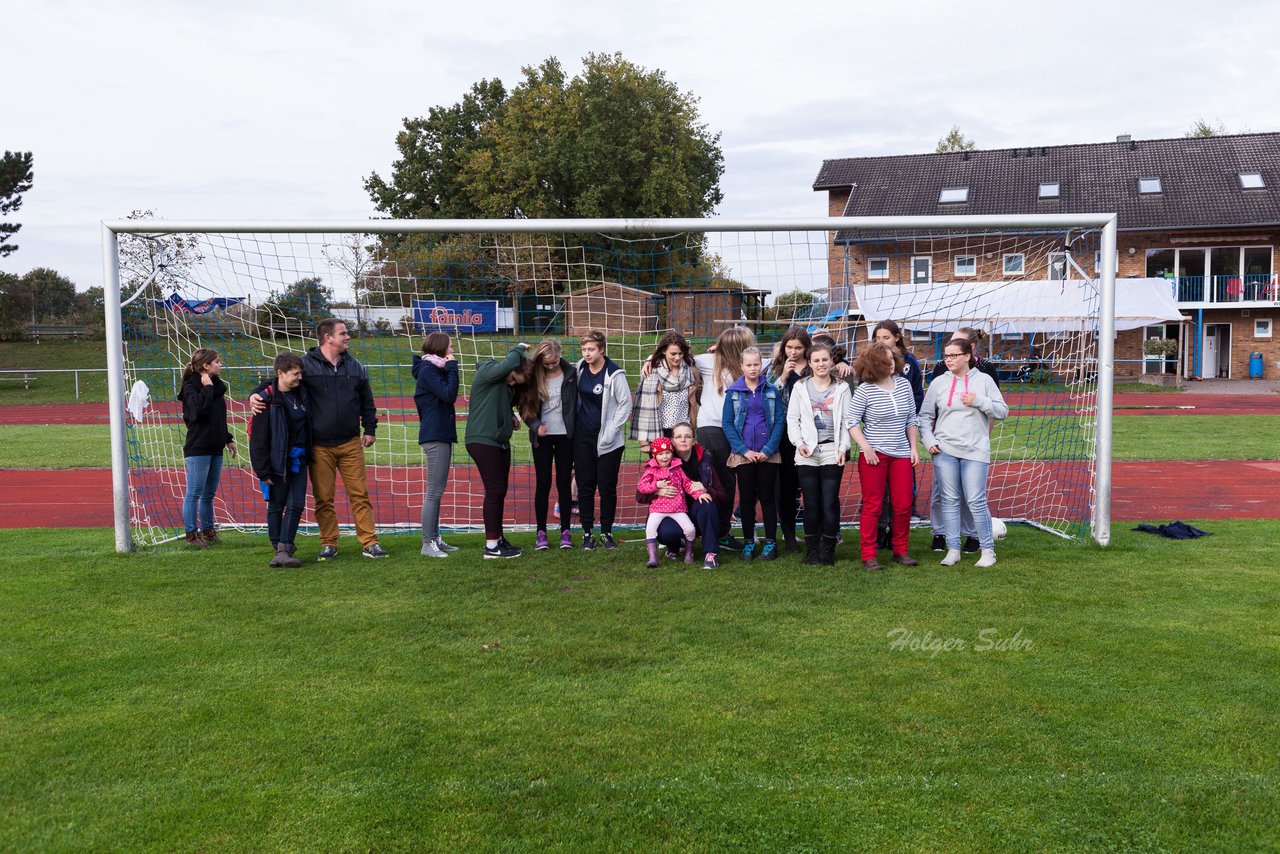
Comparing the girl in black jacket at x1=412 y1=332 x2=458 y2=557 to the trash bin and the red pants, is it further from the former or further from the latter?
the trash bin

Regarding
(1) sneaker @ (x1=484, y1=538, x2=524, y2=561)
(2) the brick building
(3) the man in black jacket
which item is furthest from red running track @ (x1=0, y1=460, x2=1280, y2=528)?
(2) the brick building

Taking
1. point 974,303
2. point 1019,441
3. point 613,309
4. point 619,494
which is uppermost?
point 974,303

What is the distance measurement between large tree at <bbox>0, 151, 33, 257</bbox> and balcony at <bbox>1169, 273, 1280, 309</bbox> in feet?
132

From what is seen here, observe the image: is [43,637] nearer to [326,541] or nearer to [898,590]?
[326,541]

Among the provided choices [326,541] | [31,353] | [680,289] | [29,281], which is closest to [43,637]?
[326,541]

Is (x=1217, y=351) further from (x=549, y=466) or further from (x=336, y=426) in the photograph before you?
(x=336, y=426)

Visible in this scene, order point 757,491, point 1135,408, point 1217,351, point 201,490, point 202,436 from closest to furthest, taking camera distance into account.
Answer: point 757,491 < point 202,436 < point 201,490 < point 1135,408 < point 1217,351

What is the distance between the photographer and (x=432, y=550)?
7254mm

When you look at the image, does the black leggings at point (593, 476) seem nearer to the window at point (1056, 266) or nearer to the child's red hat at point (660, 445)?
the child's red hat at point (660, 445)

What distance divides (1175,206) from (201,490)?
33.8 m

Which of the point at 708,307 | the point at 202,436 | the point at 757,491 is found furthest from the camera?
the point at 708,307

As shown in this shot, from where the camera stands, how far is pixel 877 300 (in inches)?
494

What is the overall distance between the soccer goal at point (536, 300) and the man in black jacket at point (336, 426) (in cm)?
55

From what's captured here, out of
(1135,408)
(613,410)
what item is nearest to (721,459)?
(613,410)
